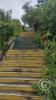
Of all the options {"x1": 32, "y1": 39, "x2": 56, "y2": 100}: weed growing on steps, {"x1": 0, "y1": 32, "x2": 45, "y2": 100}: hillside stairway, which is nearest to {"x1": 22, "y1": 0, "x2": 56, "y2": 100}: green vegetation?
{"x1": 32, "y1": 39, "x2": 56, "y2": 100}: weed growing on steps

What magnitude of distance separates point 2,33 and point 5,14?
5.79 ft

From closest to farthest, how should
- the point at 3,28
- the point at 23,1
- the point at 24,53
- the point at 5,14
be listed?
the point at 24,53, the point at 3,28, the point at 5,14, the point at 23,1

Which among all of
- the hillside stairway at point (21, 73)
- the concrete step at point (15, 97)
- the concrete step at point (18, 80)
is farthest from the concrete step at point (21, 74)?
the concrete step at point (15, 97)

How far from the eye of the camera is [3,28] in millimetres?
7609

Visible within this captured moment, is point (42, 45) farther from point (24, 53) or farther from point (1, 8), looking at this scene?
point (1, 8)

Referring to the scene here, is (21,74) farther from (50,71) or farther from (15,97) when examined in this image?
(15,97)

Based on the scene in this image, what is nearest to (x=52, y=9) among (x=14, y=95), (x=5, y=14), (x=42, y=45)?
(x=42, y=45)

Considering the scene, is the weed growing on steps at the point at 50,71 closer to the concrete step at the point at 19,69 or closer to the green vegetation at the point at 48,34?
the green vegetation at the point at 48,34

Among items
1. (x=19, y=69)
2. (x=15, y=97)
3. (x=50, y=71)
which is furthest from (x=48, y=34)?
(x=15, y=97)

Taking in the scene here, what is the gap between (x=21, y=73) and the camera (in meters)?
5.00

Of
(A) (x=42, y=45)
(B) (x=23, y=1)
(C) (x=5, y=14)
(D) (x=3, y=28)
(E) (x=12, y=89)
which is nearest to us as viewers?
(E) (x=12, y=89)

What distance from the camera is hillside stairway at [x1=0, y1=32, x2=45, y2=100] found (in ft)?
13.5

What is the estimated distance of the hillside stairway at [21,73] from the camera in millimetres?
4129

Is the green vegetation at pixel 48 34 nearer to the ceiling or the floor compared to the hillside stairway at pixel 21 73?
nearer to the ceiling
